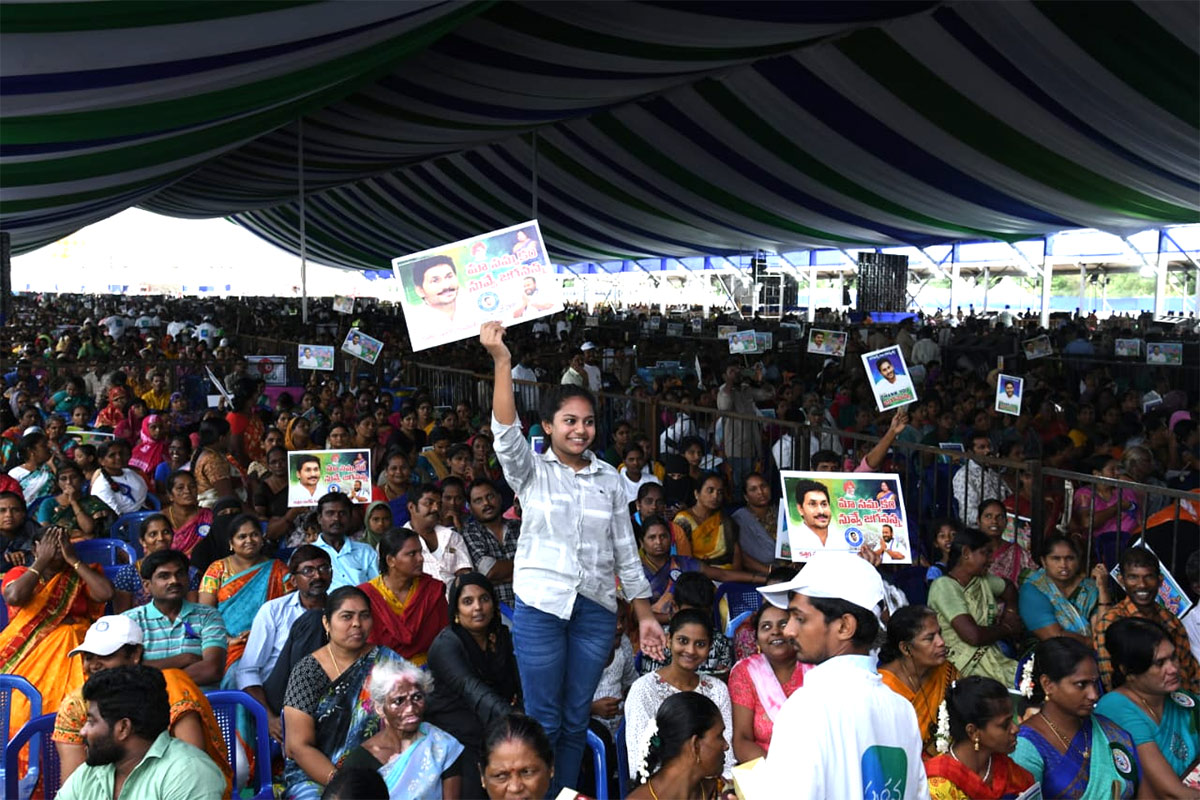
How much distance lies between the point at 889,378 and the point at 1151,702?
8.51ft

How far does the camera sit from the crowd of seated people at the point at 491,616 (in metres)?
3.46

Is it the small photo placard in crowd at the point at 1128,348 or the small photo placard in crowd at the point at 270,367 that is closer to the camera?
the small photo placard in crowd at the point at 270,367

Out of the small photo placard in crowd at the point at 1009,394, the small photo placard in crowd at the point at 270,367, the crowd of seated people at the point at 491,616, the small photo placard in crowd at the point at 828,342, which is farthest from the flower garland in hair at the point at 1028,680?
the small photo placard in crowd at the point at 270,367

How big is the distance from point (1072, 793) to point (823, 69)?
10.4 m

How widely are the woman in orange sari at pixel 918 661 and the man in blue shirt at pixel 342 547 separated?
2485 mm

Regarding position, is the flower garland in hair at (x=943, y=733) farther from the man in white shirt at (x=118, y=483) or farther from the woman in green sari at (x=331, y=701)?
the man in white shirt at (x=118, y=483)

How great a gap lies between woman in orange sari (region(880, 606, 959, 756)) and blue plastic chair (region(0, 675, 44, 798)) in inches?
114

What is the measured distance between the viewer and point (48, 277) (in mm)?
65875

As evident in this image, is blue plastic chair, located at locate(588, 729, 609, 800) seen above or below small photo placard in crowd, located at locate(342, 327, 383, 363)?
below

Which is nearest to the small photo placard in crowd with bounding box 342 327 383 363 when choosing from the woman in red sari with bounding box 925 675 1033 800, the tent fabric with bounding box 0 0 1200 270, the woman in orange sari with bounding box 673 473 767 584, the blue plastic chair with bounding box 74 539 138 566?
the tent fabric with bounding box 0 0 1200 270

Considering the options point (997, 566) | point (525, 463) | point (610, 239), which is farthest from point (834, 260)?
point (525, 463)

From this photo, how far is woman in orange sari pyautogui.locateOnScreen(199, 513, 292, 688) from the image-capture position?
5.05 m

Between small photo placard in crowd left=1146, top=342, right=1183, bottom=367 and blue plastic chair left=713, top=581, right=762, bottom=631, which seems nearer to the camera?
blue plastic chair left=713, top=581, right=762, bottom=631

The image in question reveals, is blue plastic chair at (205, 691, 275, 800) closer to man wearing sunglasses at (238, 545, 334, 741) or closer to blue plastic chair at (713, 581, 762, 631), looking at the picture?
man wearing sunglasses at (238, 545, 334, 741)
